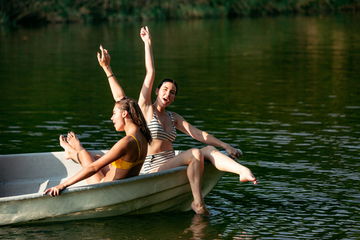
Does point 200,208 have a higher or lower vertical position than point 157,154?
lower

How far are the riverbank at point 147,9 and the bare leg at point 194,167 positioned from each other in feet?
120

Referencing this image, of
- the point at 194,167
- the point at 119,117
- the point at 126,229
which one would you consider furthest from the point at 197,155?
the point at 126,229

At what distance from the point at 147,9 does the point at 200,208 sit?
42841 millimetres

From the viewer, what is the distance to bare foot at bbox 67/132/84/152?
10047mm

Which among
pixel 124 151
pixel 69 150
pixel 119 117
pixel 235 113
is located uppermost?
pixel 119 117

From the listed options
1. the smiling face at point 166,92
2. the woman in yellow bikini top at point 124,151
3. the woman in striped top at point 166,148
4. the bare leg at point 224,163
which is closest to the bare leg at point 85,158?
the woman in yellow bikini top at point 124,151

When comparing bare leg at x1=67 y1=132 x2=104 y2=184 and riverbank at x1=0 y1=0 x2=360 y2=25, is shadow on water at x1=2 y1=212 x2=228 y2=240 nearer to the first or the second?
bare leg at x1=67 y1=132 x2=104 y2=184

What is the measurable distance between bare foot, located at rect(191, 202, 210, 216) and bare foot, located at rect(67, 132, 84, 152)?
1324 mm

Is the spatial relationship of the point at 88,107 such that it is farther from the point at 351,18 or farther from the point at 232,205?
the point at 351,18

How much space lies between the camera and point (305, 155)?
1302 cm

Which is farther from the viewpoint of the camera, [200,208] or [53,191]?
[200,208]

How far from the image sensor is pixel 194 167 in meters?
9.67

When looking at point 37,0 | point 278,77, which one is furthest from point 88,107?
point 37,0

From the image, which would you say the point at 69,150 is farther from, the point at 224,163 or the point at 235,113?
the point at 235,113
